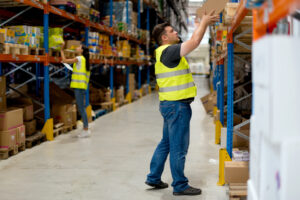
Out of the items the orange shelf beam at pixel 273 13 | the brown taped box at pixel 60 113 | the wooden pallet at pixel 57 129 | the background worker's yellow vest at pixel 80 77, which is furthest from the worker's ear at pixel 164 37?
the brown taped box at pixel 60 113

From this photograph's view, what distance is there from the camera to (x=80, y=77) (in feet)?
22.8

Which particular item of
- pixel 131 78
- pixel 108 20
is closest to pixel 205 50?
pixel 131 78

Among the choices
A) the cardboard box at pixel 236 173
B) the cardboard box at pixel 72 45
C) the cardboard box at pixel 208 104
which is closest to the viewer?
the cardboard box at pixel 236 173

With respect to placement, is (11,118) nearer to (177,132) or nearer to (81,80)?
(81,80)

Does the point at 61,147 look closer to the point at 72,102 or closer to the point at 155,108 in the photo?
the point at 72,102

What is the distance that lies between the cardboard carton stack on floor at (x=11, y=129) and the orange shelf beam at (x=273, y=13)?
437 cm

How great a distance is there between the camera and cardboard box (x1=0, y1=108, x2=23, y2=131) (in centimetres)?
536

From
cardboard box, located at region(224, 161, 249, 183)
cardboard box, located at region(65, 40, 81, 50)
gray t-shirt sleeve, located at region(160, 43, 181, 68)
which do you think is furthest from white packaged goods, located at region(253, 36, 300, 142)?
cardboard box, located at region(65, 40, 81, 50)

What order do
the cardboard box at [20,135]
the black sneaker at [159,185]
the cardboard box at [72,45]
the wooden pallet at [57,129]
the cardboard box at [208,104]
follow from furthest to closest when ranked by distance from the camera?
the cardboard box at [208,104], the cardboard box at [72,45], the wooden pallet at [57,129], the cardboard box at [20,135], the black sneaker at [159,185]

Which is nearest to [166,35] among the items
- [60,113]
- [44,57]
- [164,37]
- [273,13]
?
[164,37]

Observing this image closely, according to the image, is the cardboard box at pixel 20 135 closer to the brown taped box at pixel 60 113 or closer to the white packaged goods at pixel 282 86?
the brown taped box at pixel 60 113

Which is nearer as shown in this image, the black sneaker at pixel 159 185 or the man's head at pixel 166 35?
the man's head at pixel 166 35

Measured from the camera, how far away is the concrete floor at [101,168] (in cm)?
391

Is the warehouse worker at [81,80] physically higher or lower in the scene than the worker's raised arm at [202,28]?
lower
